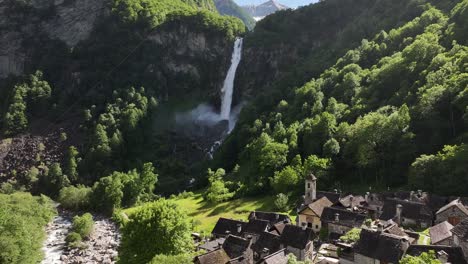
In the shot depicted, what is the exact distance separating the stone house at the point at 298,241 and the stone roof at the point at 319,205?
891 centimetres

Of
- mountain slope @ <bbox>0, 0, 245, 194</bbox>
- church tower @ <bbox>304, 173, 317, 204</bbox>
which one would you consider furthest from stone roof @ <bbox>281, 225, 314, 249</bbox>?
mountain slope @ <bbox>0, 0, 245, 194</bbox>

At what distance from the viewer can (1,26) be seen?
552ft

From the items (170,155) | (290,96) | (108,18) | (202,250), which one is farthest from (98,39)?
(202,250)

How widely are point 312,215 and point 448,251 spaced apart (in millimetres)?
21029

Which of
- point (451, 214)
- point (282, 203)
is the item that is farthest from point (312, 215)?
point (451, 214)

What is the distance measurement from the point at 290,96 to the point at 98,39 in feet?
276

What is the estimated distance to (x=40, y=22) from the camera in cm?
17112

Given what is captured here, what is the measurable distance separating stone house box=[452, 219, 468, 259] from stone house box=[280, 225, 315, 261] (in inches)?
548

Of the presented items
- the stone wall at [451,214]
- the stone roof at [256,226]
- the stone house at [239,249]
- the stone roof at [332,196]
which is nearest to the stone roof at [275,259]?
the stone house at [239,249]

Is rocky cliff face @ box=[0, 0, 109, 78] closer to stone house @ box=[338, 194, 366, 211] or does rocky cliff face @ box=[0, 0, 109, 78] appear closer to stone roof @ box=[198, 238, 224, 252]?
stone roof @ box=[198, 238, 224, 252]

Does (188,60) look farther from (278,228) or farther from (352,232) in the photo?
(352,232)

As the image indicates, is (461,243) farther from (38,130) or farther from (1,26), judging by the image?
(1,26)

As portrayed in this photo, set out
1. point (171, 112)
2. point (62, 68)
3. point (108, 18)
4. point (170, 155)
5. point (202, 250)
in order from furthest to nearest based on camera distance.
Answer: point (108, 18)
point (62, 68)
point (171, 112)
point (170, 155)
point (202, 250)

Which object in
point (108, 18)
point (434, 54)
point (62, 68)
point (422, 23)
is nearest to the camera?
point (434, 54)
